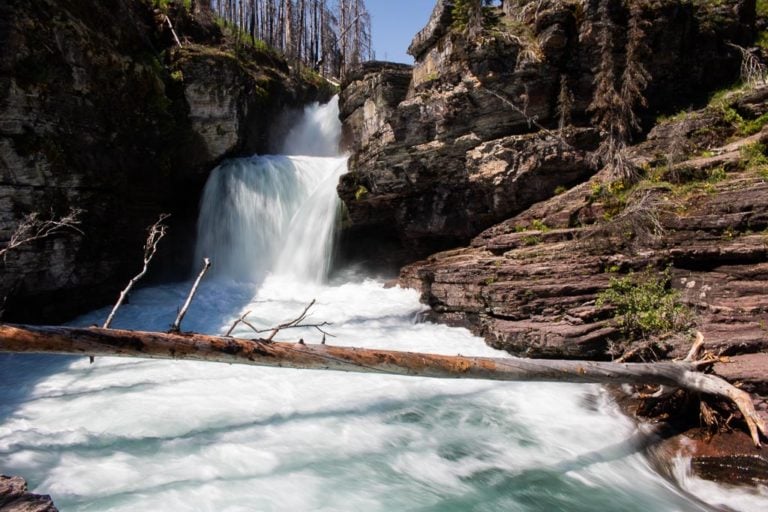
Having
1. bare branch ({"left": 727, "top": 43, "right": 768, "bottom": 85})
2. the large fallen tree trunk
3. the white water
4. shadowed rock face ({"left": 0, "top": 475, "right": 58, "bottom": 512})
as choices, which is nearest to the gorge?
the white water

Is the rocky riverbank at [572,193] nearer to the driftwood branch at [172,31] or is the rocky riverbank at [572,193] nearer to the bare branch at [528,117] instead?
the bare branch at [528,117]

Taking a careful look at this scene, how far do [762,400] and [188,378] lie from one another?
28.8 feet

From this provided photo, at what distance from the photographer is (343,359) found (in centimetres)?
424

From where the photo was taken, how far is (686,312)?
23.8 ft

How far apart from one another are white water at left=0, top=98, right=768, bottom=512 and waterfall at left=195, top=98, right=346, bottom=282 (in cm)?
671

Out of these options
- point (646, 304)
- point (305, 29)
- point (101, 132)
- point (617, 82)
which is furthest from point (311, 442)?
point (305, 29)

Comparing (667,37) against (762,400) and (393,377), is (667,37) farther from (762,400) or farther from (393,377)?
(393,377)

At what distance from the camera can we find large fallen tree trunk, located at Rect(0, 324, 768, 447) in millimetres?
3375

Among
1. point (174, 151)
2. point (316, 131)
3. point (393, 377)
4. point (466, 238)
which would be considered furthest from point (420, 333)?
point (316, 131)

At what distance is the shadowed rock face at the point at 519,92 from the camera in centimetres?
1151

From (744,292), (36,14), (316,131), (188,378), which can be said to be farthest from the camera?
(316,131)

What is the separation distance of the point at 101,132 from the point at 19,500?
36.3 feet

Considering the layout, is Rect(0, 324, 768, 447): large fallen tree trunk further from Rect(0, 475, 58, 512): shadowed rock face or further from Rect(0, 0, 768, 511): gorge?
Rect(0, 475, 58, 512): shadowed rock face

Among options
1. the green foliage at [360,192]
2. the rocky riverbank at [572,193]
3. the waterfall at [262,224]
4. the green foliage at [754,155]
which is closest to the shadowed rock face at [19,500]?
the rocky riverbank at [572,193]
